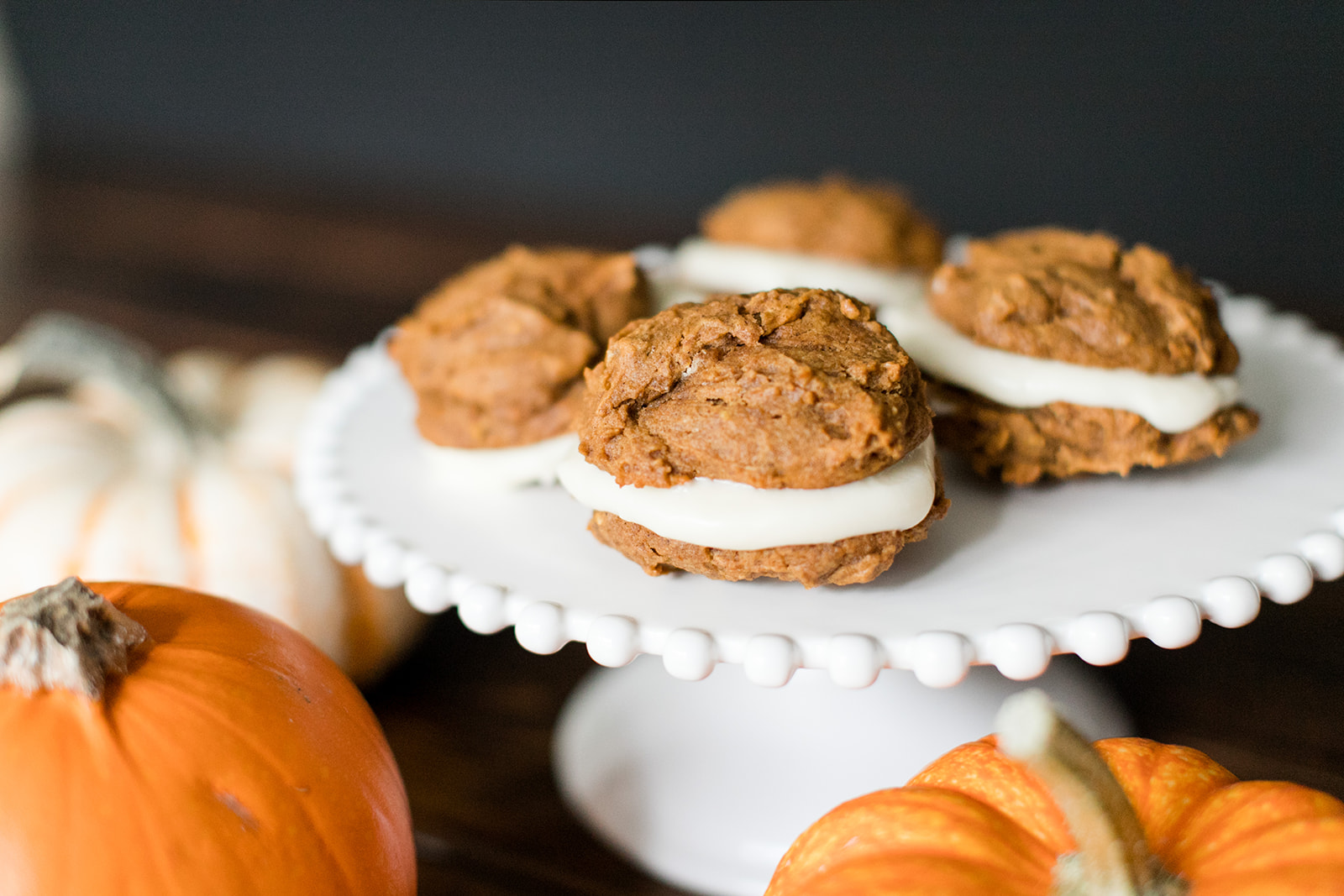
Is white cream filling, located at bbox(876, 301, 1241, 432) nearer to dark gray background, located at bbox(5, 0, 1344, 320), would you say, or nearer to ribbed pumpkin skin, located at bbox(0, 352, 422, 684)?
ribbed pumpkin skin, located at bbox(0, 352, 422, 684)

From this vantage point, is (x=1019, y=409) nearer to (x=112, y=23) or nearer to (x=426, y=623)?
(x=426, y=623)

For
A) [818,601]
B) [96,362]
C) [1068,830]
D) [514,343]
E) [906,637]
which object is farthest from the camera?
[96,362]

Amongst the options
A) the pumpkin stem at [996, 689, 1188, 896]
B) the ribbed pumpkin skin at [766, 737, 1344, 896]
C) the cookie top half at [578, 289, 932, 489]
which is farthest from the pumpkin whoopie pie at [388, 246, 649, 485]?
the pumpkin stem at [996, 689, 1188, 896]

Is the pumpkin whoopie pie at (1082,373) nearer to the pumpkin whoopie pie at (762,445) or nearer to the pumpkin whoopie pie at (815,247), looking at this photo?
the pumpkin whoopie pie at (762,445)

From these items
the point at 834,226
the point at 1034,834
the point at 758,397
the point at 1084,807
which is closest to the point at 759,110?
the point at 834,226

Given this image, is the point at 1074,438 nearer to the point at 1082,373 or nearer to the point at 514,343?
the point at 1082,373

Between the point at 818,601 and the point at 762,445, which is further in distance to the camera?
the point at 818,601

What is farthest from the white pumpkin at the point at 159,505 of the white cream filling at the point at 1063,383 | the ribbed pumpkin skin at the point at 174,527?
the white cream filling at the point at 1063,383
